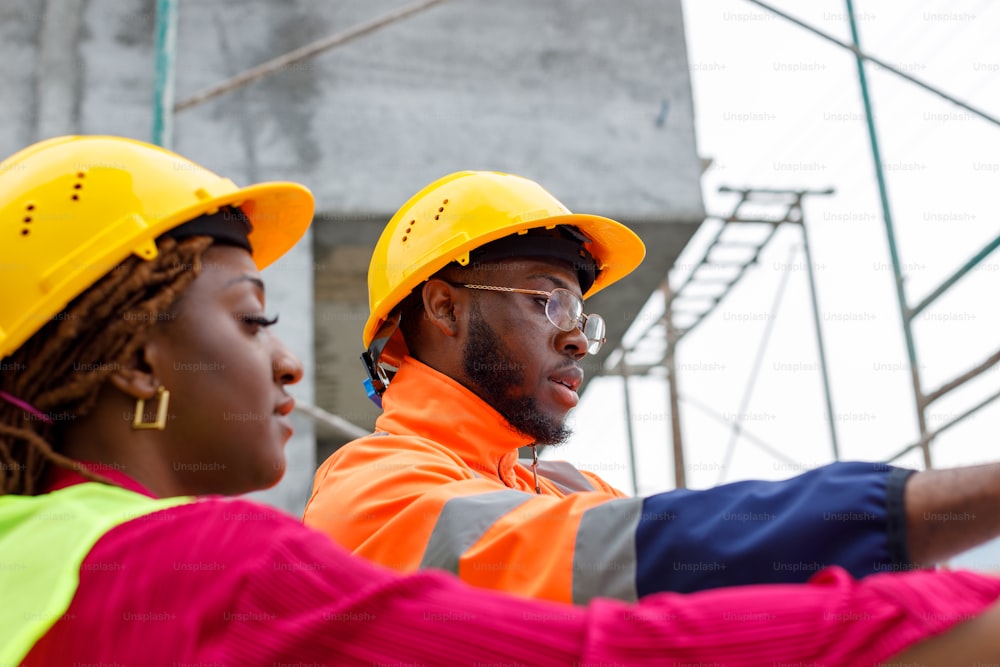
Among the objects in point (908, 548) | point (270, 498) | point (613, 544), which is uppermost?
point (908, 548)

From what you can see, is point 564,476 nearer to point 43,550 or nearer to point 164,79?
point 43,550

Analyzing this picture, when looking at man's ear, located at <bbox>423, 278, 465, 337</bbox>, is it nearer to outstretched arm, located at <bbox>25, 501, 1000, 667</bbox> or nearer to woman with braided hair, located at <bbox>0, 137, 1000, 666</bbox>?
woman with braided hair, located at <bbox>0, 137, 1000, 666</bbox>

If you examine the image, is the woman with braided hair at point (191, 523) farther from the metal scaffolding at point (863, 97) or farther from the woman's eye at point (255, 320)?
the metal scaffolding at point (863, 97)

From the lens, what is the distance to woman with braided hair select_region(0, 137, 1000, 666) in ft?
3.83

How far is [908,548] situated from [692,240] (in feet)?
19.9

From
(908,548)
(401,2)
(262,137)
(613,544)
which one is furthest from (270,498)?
(908,548)

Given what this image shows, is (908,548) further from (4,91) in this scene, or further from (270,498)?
(4,91)

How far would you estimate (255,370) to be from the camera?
1919mm

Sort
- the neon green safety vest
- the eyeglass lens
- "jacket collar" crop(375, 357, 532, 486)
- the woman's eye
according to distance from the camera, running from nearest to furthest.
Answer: the neon green safety vest
the woman's eye
"jacket collar" crop(375, 357, 532, 486)
the eyeglass lens

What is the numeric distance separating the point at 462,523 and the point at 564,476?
155 cm

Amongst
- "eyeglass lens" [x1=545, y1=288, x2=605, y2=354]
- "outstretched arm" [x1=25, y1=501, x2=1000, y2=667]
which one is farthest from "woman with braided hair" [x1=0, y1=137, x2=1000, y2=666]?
"eyeglass lens" [x1=545, y1=288, x2=605, y2=354]

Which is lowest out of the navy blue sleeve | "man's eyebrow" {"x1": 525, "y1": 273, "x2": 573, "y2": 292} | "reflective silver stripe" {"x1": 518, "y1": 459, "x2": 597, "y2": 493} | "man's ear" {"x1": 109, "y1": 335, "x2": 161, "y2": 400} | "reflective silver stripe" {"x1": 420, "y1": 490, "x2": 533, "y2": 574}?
"reflective silver stripe" {"x1": 518, "y1": 459, "x2": 597, "y2": 493}

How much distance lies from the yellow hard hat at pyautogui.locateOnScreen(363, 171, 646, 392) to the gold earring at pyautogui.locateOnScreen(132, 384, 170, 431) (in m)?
1.99

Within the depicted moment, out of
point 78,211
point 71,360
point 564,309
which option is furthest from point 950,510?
point 564,309
